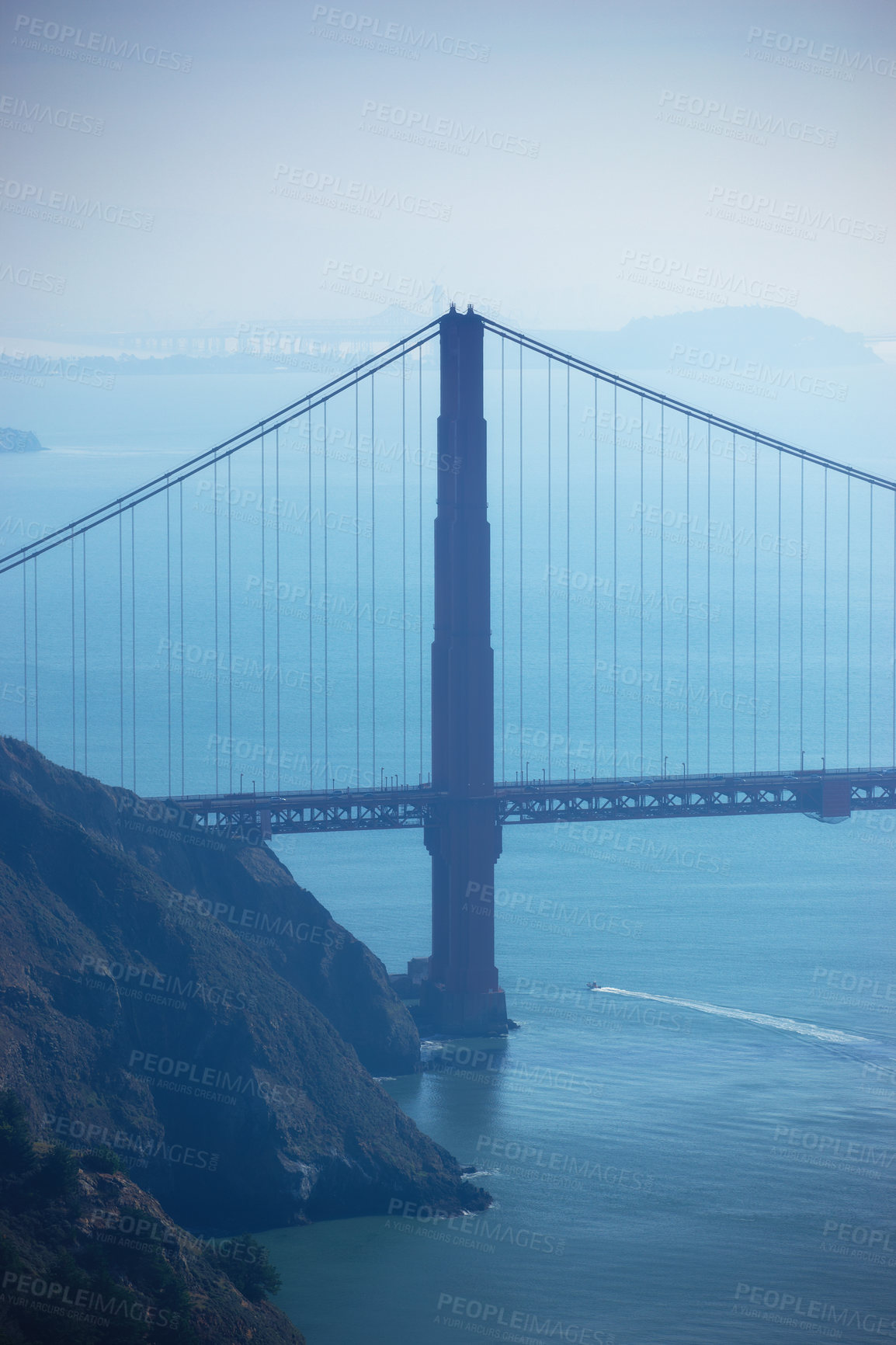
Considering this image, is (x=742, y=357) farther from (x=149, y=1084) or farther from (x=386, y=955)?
(x=149, y=1084)

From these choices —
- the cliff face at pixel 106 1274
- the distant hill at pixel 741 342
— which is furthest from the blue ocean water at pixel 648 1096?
the distant hill at pixel 741 342

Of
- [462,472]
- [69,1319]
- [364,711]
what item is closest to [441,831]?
[462,472]

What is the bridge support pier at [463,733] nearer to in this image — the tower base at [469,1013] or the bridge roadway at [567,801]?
the tower base at [469,1013]

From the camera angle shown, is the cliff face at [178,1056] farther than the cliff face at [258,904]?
No

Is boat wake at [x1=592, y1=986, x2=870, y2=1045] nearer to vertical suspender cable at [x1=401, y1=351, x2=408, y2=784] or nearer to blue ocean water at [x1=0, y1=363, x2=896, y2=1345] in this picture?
blue ocean water at [x1=0, y1=363, x2=896, y2=1345]

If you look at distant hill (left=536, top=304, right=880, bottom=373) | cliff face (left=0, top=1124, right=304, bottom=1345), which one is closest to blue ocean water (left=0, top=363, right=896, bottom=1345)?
Result: cliff face (left=0, top=1124, right=304, bottom=1345)

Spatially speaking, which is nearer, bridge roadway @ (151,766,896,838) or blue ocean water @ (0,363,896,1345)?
blue ocean water @ (0,363,896,1345)
